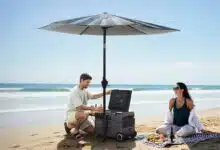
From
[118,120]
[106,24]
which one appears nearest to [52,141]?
[118,120]

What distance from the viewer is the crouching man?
6.95m

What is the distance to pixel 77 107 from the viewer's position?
22.8 feet

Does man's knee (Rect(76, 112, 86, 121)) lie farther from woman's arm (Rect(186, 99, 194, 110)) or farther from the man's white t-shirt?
woman's arm (Rect(186, 99, 194, 110))

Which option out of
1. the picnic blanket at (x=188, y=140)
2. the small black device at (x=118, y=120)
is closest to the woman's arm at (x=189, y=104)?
the picnic blanket at (x=188, y=140)

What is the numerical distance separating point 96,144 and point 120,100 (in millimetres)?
1038

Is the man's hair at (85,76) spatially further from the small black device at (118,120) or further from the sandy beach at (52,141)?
the sandy beach at (52,141)

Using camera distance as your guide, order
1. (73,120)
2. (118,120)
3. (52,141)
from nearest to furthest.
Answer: (118,120)
(52,141)
(73,120)

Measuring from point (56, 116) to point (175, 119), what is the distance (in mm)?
5256

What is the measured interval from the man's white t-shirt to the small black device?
1.40 feet

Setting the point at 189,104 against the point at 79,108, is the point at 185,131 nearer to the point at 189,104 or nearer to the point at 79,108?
the point at 189,104

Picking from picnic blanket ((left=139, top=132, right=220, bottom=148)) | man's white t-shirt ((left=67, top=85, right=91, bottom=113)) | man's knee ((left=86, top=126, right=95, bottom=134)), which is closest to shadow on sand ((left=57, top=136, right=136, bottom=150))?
man's knee ((left=86, top=126, right=95, bottom=134))

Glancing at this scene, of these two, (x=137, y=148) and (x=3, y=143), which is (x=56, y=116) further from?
(x=137, y=148)

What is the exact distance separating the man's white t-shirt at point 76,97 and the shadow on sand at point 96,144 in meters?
0.66

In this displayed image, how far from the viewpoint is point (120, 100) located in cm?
709
